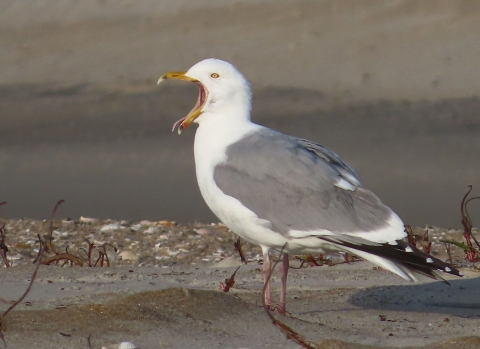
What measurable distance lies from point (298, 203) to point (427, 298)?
1463mm

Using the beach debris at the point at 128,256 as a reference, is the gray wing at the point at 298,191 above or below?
above

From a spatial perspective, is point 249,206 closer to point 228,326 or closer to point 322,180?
point 322,180

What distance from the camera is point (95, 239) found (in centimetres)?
1020

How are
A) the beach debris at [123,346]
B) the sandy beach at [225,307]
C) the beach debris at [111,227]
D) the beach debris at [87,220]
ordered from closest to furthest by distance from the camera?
the beach debris at [123,346] < the sandy beach at [225,307] < the beach debris at [111,227] < the beach debris at [87,220]

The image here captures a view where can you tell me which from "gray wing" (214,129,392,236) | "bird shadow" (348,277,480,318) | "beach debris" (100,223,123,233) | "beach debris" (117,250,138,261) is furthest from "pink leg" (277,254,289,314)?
"beach debris" (100,223,123,233)

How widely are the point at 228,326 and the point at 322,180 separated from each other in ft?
4.02

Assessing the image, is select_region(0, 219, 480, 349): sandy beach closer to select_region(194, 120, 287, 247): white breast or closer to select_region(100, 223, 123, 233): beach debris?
select_region(194, 120, 287, 247): white breast

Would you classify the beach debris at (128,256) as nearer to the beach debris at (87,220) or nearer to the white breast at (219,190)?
the beach debris at (87,220)

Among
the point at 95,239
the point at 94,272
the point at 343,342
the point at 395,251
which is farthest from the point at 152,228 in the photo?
the point at 343,342

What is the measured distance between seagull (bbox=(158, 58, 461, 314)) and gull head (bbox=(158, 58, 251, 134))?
416 millimetres

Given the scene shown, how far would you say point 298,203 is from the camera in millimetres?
5094

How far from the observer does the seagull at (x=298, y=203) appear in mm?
4922

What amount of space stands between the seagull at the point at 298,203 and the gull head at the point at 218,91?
0.42 meters

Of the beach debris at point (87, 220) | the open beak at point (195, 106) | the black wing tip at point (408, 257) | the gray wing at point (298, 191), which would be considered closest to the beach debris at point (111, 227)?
the beach debris at point (87, 220)
